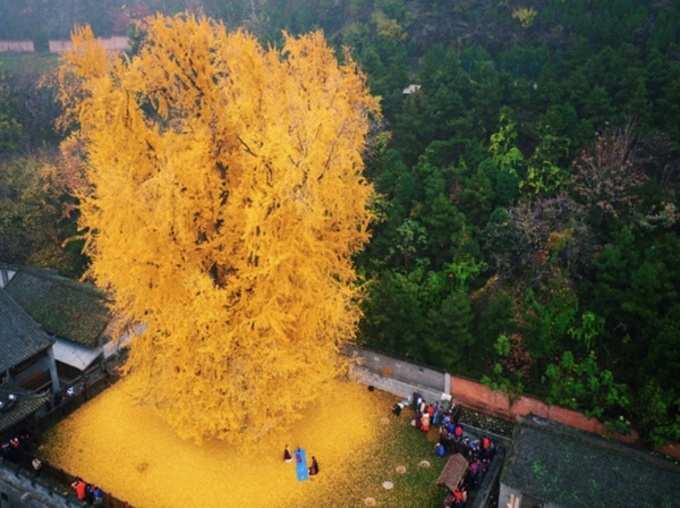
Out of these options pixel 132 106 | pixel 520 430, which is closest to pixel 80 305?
pixel 132 106

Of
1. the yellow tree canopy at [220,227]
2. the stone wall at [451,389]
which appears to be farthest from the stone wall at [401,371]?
the yellow tree canopy at [220,227]

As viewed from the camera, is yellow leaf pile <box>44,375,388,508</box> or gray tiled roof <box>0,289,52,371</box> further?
gray tiled roof <box>0,289,52,371</box>

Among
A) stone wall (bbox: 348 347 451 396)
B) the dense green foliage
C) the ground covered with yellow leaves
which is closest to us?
the ground covered with yellow leaves

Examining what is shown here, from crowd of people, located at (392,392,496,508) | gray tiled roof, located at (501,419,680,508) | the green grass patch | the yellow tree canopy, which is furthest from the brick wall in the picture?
the yellow tree canopy

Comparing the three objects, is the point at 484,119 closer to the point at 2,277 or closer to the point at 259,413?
the point at 259,413

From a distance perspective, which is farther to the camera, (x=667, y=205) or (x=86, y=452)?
(x=667, y=205)

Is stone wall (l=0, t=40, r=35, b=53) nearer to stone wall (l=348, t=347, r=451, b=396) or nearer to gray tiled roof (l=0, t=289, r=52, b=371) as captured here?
gray tiled roof (l=0, t=289, r=52, b=371)

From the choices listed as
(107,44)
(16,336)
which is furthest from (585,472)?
(107,44)
